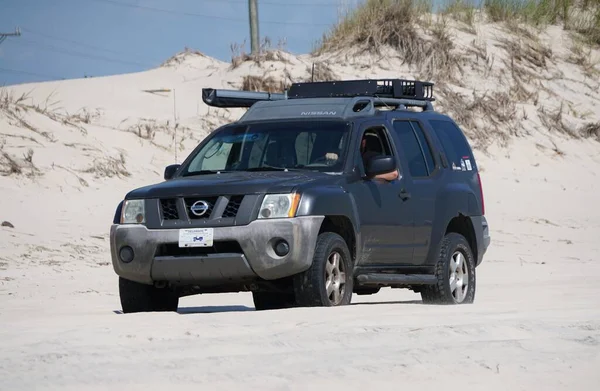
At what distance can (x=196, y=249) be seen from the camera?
9766 mm

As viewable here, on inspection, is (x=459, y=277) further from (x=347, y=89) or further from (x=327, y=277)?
(x=327, y=277)

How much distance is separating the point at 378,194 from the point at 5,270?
522 centimetres

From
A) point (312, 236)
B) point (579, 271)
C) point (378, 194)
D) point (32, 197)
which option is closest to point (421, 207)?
point (378, 194)

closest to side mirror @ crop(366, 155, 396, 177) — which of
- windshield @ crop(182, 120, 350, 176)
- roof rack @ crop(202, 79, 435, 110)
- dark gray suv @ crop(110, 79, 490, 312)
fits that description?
dark gray suv @ crop(110, 79, 490, 312)

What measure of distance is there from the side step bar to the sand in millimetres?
656

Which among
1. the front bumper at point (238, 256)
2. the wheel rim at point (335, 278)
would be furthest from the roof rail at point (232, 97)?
the wheel rim at point (335, 278)

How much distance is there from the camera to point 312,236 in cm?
971

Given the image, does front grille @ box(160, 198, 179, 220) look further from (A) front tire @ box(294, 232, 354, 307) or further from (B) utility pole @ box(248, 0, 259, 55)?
(B) utility pole @ box(248, 0, 259, 55)

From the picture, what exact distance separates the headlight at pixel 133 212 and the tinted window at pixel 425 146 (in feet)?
9.32

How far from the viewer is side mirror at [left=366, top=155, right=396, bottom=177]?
10.5m

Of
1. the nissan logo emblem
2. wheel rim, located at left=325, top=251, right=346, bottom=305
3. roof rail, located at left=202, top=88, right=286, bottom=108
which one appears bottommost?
wheel rim, located at left=325, top=251, right=346, bottom=305

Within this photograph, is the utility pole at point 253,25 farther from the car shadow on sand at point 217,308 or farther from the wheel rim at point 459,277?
the wheel rim at point 459,277

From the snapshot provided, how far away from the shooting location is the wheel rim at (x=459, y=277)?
11.9 m

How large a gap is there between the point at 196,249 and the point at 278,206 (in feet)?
2.19
